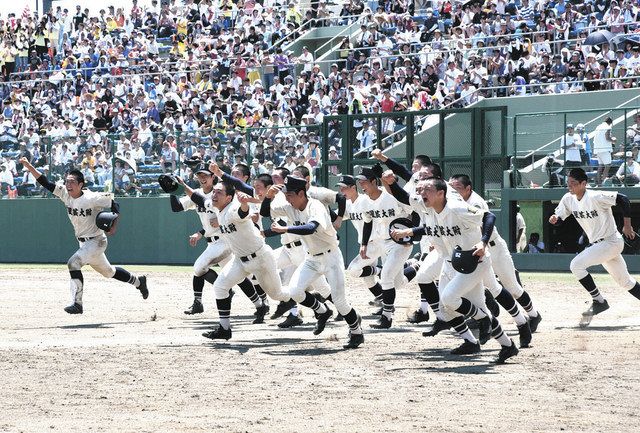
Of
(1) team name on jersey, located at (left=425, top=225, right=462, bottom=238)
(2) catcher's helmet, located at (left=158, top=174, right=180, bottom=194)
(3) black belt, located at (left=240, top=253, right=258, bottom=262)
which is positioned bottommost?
(3) black belt, located at (left=240, top=253, right=258, bottom=262)

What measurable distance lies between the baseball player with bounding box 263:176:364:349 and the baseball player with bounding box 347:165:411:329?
6.63 ft

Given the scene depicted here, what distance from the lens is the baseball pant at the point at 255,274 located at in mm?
13953

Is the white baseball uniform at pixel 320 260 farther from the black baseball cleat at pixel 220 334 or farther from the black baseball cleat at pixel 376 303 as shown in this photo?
the black baseball cleat at pixel 376 303

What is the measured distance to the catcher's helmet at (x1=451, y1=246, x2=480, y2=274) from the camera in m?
11.4

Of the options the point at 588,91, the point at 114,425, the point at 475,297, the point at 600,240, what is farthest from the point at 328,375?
the point at 588,91

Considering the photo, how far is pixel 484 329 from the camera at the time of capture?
1233 cm

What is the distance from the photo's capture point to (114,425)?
8.48m

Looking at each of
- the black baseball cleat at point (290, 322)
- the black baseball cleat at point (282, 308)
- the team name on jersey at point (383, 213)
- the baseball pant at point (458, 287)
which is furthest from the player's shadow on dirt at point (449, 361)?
the team name on jersey at point (383, 213)

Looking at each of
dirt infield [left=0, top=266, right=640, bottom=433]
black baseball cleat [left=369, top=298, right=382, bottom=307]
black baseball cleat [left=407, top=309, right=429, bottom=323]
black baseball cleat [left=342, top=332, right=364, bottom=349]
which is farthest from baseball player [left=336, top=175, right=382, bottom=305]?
black baseball cleat [left=342, top=332, right=364, bottom=349]

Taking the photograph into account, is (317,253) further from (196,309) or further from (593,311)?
(593,311)

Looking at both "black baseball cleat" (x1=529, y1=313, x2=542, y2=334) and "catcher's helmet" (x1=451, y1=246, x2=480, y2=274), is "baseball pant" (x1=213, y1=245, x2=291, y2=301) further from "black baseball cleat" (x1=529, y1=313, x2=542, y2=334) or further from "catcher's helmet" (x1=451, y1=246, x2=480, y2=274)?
"catcher's helmet" (x1=451, y1=246, x2=480, y2=274)

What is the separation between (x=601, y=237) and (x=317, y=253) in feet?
15.0

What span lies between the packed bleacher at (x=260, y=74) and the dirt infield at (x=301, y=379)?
13610 mm

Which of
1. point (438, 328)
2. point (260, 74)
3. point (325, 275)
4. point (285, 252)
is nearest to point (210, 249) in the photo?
point (285, 252)
